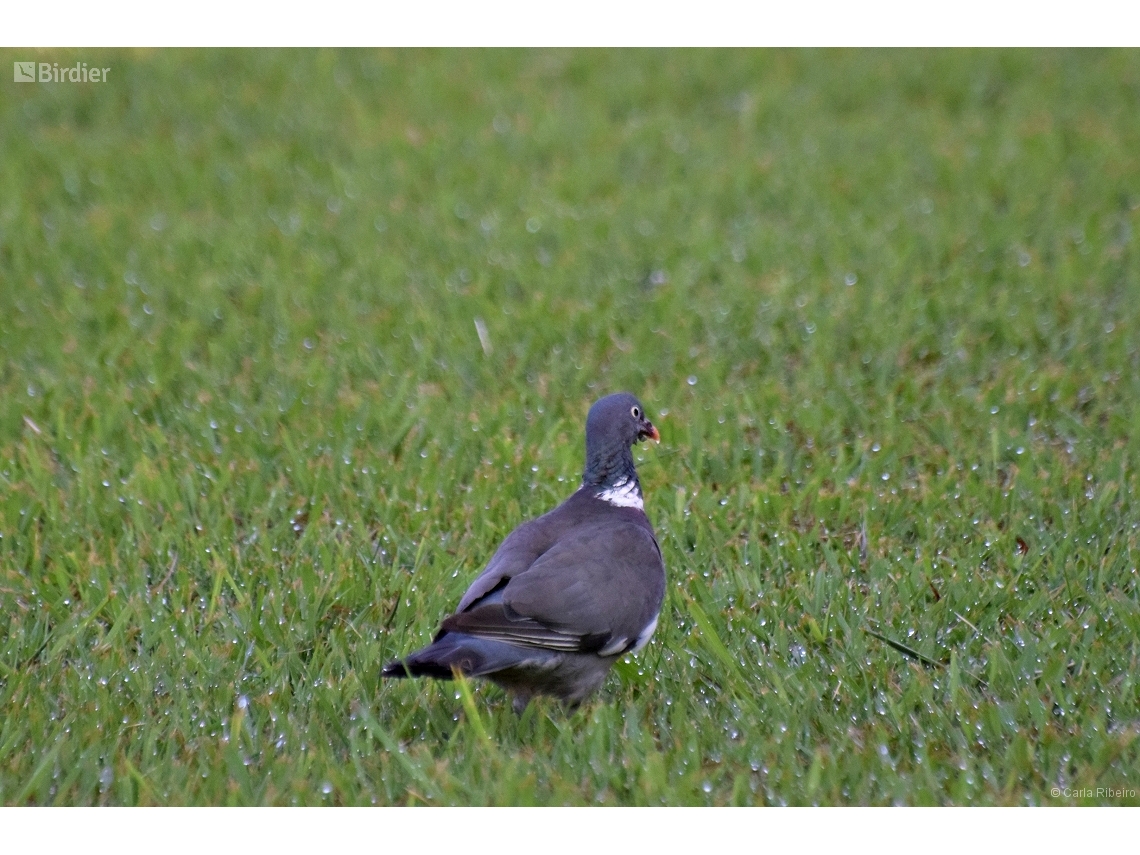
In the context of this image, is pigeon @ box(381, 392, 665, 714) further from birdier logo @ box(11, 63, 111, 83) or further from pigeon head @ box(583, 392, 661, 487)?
birdier logo @ box(11, 63, 111, 83)

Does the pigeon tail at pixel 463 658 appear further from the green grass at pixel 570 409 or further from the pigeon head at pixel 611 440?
the pigeon head at pixel 611 440

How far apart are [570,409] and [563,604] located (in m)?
1.92

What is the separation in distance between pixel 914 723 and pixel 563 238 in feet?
12.8

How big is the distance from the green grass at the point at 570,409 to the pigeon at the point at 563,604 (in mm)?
172

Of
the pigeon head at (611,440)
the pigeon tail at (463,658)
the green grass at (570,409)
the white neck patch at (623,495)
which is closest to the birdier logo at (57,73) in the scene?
the green grass at (570,409)

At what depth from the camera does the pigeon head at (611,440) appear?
3943 mm

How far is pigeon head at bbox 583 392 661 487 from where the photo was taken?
3.94 metres

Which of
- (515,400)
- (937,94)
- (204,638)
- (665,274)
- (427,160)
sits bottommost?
(204,638)

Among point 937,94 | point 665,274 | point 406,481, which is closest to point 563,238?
point 665,274

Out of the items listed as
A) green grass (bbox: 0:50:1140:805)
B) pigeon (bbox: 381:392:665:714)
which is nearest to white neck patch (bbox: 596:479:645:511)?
pigeon (bbox: 381:392:665:714)

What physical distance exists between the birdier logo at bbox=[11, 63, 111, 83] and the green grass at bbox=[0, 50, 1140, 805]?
0.22 ft

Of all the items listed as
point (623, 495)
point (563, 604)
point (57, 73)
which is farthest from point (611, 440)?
point (57, 73)

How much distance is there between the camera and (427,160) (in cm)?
768

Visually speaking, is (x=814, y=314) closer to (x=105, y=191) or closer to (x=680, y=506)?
(x=680, y=506)
